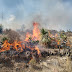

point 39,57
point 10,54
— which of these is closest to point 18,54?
point 10,54

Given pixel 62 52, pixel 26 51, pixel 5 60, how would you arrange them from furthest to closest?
pixel 62 52 → pixel 26 51 → pixel 5 60

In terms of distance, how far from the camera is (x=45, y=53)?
1306 cm

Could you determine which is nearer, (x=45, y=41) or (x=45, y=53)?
(x=45, y=53)

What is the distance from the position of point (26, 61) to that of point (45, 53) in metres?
3.79

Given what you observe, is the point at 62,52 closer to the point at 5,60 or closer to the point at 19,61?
the point at 19,61

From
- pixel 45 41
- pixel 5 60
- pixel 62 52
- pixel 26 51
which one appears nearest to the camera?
pixel 5 60

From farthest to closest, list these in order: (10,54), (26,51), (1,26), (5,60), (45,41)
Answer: (1,26), (45,41), (26,51), (10,54), (5,60)

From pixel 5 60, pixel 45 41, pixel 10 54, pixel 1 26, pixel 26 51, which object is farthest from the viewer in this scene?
pixel 1 26

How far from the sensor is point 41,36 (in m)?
17.2

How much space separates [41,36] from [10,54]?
821 cm

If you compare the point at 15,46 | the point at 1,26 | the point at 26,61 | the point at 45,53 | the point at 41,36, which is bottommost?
the point at 26,61

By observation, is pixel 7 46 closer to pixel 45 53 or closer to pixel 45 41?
pixel 45 53

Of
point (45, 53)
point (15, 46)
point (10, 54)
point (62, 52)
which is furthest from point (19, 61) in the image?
point (62, 52)

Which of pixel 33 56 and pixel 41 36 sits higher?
pixel 41 36
